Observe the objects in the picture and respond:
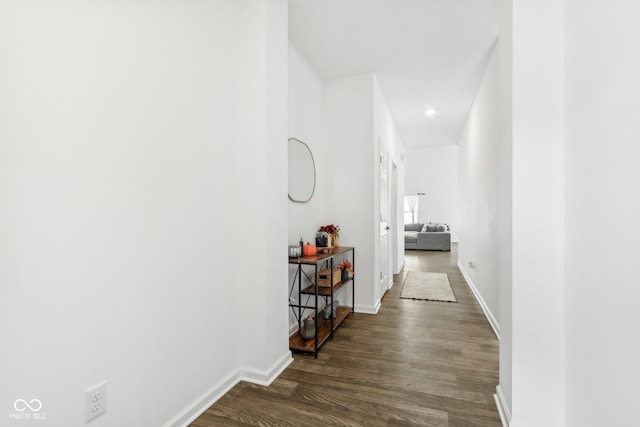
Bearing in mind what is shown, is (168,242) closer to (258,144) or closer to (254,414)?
(258,144)

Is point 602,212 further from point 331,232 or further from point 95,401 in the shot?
point 331,232

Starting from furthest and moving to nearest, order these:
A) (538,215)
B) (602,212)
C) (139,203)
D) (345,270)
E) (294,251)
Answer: (345,270), (294,251), (538,215), (139,203), (602,212)

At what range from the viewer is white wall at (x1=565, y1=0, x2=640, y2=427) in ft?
3.25

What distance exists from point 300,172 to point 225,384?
5.96ft

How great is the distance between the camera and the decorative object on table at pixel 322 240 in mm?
3156

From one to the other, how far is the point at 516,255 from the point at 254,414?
1.58m

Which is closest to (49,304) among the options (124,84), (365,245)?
(124,84)

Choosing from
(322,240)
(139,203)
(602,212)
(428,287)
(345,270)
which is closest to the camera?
(602,212)

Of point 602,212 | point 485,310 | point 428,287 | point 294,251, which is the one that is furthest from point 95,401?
point 428,287

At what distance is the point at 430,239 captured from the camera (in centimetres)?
924

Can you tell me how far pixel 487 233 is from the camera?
3.45m

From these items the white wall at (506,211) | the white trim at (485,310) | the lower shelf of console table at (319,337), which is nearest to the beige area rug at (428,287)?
the white trim at (485,310)

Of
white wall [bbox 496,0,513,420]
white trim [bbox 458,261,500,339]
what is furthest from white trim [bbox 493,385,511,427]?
white trim [bbox 458,261,500,339]

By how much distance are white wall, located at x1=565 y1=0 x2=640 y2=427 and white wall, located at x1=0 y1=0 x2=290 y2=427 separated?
1572 mm
